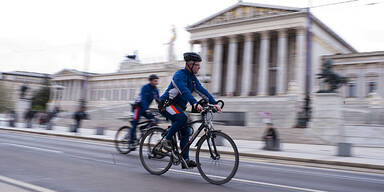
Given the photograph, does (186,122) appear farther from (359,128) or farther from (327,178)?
(359,128)

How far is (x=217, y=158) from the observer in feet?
17.5

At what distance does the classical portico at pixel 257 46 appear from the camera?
45188 mm

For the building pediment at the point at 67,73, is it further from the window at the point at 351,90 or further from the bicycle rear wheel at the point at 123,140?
the bicycle rear wheel at the point at 123,140

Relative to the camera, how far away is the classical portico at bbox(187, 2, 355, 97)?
4519cm

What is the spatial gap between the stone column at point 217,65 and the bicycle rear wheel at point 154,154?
45.9 metres

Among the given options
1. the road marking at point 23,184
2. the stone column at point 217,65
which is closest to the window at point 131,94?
the stone column at point 217,65

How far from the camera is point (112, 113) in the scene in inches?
2005

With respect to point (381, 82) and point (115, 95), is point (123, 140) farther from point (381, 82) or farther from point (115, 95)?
point (115, 95)

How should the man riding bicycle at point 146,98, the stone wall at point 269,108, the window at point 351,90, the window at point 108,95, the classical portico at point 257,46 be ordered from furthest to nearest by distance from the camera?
the window at point 108,95 < the window at point 351,90 < the classical portico at point 257,46 < the stone wall at point 269,108 < the man riding bicycle at point 146,98

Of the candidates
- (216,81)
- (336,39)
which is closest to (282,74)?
(216,81)

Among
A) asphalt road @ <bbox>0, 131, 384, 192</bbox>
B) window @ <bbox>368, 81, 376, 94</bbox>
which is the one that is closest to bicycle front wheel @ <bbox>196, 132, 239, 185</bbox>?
asphalt road @ <bbox>0, 131, 384, 192</bbox>

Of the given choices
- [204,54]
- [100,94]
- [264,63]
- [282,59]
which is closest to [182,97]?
[282,59]

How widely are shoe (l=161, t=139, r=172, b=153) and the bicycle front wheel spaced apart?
2.13 feet

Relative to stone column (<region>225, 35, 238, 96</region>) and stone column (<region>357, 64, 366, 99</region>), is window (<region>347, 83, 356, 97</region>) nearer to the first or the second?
stone column (<region>357, 64, 366, 99</region>)
